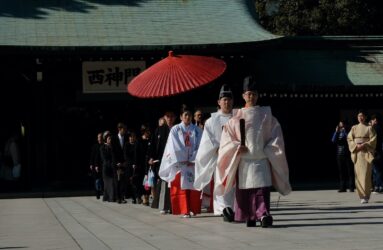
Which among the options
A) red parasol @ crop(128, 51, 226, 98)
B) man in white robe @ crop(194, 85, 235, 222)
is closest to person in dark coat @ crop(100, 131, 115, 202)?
red parasol @ crop(128, 51, 226, 98)

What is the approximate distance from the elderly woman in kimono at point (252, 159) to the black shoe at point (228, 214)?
0.48 m

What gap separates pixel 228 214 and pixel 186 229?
1007mm

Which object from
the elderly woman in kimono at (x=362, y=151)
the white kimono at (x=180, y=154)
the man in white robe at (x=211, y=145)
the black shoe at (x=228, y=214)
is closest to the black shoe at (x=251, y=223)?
the black shoe at (x=228, y=214)

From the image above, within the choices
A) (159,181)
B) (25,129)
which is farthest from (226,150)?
(25,129)

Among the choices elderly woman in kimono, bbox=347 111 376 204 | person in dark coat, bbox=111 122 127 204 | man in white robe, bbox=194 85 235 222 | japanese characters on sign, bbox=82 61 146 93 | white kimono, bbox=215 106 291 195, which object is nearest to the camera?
white kimono, bbox=215 106 291 195

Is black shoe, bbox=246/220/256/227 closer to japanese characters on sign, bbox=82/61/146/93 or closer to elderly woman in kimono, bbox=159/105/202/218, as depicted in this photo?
elderly woman in kimono, bbox=159/105/202/218

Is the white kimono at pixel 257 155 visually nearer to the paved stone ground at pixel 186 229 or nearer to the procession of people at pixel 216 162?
the procession of people at pixel 216 162

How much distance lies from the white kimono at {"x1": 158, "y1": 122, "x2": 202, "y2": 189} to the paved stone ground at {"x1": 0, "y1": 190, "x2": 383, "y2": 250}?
0.68 m

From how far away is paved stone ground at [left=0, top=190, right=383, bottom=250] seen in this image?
10109mm


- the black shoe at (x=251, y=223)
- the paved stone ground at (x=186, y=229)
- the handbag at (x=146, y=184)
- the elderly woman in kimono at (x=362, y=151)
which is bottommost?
the paved stone ground at (x=186, y=229)

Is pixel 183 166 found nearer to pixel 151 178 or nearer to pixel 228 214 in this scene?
pixel 228 214

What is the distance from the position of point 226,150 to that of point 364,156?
5.48 metres

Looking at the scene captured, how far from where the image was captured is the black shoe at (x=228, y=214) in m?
12.8

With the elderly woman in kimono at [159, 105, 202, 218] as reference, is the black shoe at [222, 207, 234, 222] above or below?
below
